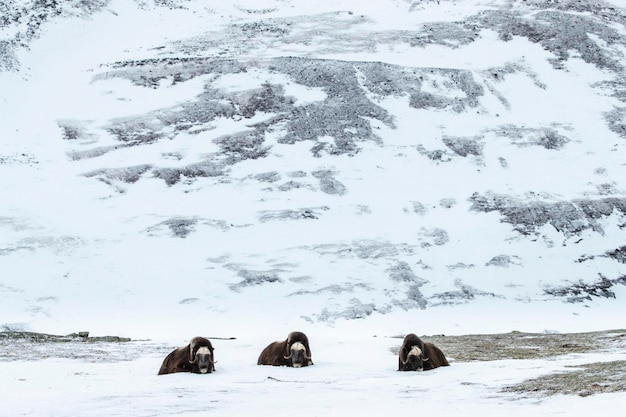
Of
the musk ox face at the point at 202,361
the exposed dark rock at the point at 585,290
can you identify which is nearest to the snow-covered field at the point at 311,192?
the exposed dark rock at the point at 585,290

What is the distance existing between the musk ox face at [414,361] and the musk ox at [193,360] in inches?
146

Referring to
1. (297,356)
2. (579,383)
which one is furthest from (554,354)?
(579,383)

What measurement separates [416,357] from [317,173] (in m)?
32.9

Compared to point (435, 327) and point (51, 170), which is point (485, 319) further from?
point (51, 170)

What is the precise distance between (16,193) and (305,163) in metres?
18.0

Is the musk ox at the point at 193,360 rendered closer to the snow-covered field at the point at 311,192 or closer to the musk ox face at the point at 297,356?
the snow-covered field at the point at 311,192

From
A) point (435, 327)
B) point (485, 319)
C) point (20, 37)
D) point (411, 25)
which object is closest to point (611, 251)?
point (485, 319)

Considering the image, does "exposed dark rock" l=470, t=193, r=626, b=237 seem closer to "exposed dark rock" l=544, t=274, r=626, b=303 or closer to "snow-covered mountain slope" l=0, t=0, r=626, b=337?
"snow-covered mountain slope" l=0, t=0, r=626, b=337

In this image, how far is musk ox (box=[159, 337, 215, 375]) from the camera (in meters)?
13.8

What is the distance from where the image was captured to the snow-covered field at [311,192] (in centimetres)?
3197

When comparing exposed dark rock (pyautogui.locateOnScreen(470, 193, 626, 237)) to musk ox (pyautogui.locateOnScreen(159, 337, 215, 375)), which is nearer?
musk ox (pyautogui.locateOnScreen(159, 337, 215, 375))

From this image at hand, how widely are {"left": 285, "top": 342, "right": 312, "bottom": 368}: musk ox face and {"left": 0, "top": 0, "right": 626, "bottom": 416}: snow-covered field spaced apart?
0.38 m

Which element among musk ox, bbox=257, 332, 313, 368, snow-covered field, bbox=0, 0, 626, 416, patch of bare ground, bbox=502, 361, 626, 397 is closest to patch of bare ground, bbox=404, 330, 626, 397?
patch of bare ground, bbox=502, 361, 626, 397

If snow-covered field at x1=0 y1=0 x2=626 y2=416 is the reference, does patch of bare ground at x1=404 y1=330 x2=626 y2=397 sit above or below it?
below
